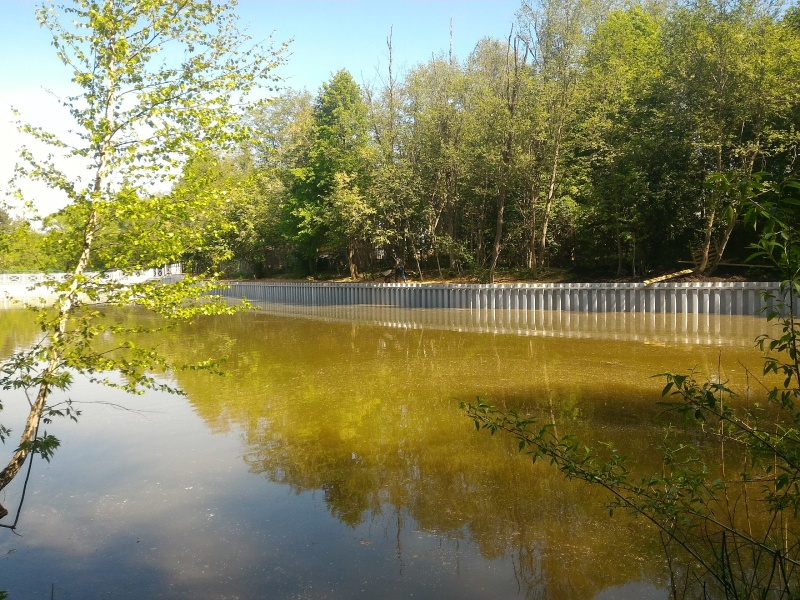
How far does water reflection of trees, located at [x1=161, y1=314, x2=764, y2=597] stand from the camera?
5359 millimetres

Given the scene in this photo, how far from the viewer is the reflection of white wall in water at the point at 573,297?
2055 centimetres

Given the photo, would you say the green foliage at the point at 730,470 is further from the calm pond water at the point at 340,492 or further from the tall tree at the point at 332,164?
the tall tree at the point at 332,164

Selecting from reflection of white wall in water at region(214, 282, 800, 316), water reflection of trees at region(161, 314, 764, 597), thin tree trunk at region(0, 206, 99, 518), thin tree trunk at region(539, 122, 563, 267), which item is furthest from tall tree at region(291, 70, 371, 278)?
thin tree trunk at region(0, 206, 99, 518)

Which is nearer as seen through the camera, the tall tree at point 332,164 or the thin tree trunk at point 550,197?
the thin tree trunk at point 550,197

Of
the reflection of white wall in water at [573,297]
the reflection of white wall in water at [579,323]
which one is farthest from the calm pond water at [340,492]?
the reflection of white wall in water at [573,297]

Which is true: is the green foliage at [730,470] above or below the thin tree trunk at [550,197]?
below

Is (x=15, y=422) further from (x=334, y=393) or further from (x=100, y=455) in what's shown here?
(x=334, y=393)

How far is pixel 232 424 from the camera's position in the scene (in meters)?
9.70

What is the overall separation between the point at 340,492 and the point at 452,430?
2.54 m

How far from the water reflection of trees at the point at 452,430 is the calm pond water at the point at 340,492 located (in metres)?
0.03

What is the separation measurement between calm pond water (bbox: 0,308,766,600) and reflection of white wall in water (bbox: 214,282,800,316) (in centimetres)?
716

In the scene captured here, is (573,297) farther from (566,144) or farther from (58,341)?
(58,341)

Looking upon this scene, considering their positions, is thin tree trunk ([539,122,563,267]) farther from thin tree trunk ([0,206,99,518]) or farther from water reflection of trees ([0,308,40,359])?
thin tree trunk ([0,206,99,518])

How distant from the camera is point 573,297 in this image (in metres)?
23.5
